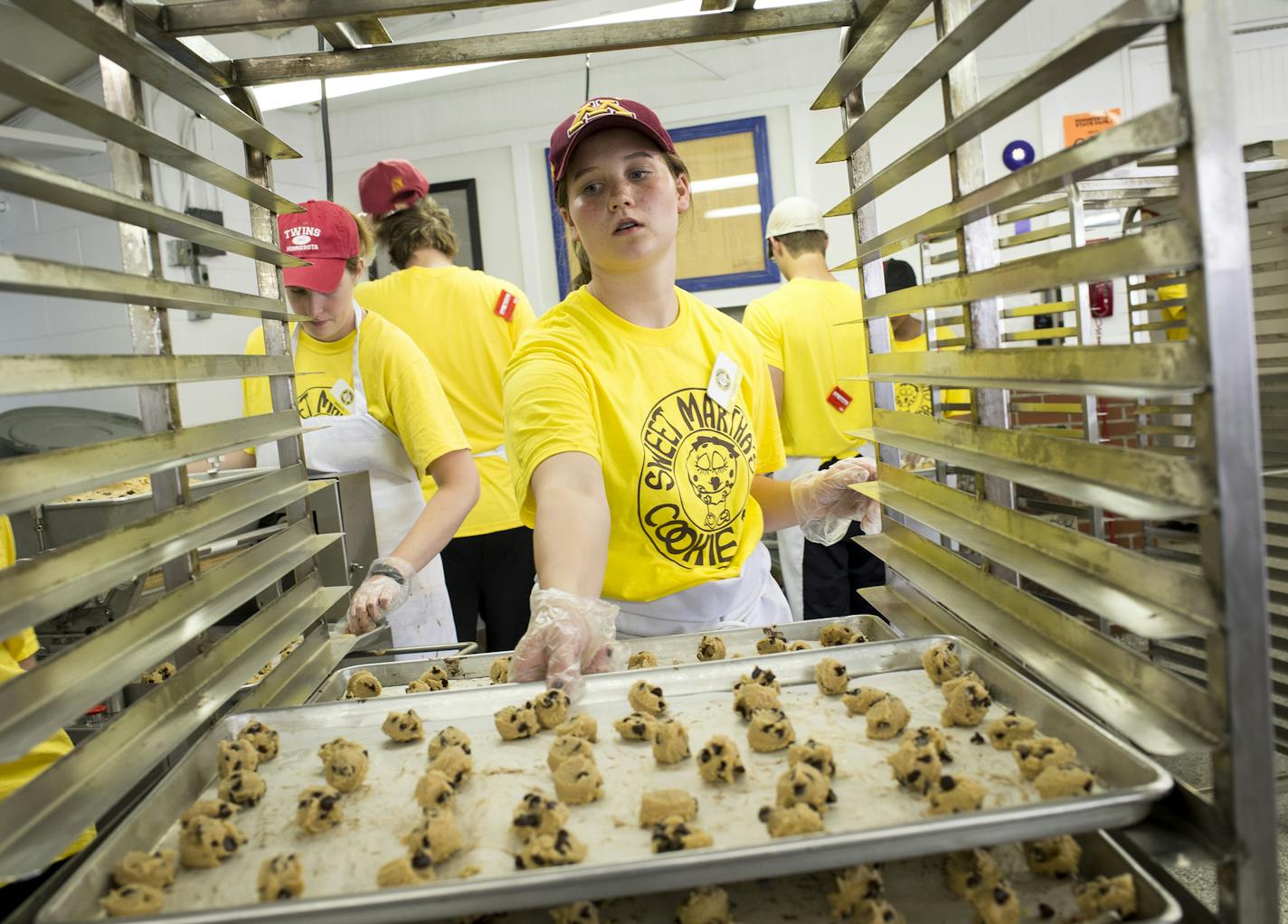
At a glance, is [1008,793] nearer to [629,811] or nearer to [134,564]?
[629,811]

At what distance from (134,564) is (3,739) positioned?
0.23 m

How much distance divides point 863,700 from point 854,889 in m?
0.33

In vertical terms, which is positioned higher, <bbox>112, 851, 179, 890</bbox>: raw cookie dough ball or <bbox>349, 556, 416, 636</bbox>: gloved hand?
<bbox>349, 556, 416, 636</bbox>: gloved hand

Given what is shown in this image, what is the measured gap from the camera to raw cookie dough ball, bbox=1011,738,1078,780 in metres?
0.88

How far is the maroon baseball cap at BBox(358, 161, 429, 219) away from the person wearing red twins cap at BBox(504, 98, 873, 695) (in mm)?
1511

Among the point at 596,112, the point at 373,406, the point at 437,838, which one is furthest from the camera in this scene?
the point at 373,406

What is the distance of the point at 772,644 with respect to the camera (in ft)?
4.64

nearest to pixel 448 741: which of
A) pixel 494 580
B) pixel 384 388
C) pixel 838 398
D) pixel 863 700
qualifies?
pixel 863 700

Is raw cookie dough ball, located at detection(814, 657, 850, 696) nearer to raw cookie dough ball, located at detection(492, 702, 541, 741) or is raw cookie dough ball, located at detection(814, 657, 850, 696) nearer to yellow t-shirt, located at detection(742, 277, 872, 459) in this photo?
raw cookie dough ball, located at detection(492, 702, 541, 741)

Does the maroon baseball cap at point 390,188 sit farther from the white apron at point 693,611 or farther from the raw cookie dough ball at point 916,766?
the raw cookie dough ball at point 916,766

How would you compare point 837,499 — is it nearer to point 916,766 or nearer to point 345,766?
point 916,766

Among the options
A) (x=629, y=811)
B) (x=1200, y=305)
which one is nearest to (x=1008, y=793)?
(x=629, y=811)

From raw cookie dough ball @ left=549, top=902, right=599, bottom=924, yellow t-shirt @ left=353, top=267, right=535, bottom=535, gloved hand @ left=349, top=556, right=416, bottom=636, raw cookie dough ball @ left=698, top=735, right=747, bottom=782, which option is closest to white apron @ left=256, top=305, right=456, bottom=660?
gloved hand @ left=349, top=556, right=416, bottom=636

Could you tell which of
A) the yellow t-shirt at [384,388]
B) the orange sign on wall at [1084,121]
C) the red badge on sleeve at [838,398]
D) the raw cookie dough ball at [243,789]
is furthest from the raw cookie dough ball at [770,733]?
the orange sign on wall at [1084,121]
